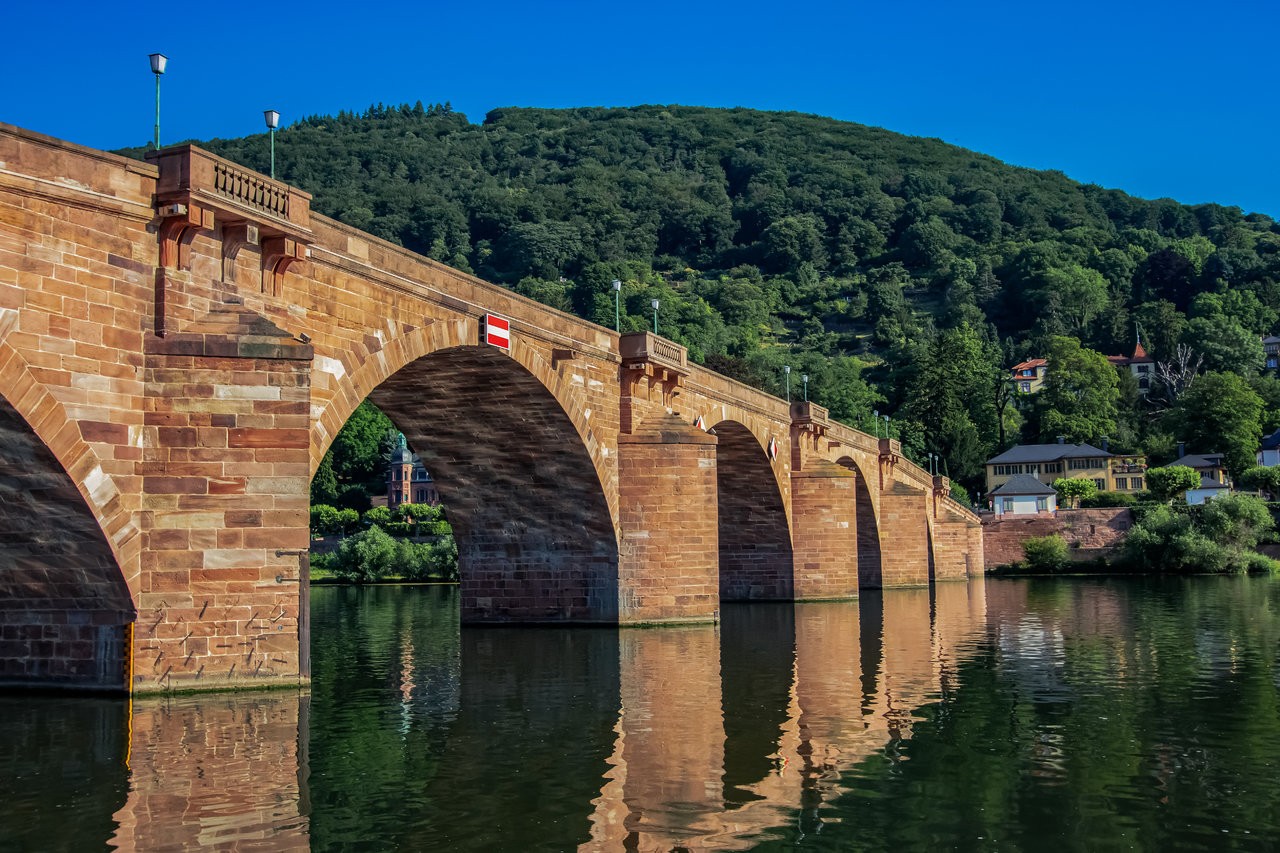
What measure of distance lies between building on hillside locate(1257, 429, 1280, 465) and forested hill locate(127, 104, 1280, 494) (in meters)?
9.27

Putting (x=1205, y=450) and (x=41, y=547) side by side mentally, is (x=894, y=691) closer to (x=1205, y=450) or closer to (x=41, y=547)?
(x=41, y=547)

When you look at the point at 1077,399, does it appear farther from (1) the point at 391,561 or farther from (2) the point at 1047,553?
(1) the point at 391,561

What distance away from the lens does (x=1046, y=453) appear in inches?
3888

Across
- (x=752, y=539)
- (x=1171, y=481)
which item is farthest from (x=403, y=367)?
(x=1171, y=481)

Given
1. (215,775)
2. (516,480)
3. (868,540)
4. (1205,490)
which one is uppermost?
(1205,490)

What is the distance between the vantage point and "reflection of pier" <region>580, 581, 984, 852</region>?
34.7 ft

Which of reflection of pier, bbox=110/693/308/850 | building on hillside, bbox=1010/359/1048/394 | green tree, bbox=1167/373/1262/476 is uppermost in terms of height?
building on hillside, bbox=1010/359/1048/394

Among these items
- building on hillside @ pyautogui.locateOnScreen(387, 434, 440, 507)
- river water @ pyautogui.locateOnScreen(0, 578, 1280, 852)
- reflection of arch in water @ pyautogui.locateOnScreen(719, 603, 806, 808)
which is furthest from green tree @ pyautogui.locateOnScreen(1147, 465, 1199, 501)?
river water @ pyautogui.locateOnScreen(0, 578, 1280, 852)

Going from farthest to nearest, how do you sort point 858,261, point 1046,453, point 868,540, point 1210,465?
point 858,261 → point 1046,453 → point 1210,465 → point 868,540

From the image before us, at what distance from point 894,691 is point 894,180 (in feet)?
611

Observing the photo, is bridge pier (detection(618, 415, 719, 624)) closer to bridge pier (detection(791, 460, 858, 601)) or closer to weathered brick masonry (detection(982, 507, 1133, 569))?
bridge pier (detection(791, 460, 858, 601))

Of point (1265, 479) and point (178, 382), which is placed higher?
point (1265, 479)

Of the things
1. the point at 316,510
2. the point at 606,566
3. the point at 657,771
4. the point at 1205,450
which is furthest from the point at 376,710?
the point at 1205,450

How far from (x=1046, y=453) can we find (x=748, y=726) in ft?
291
